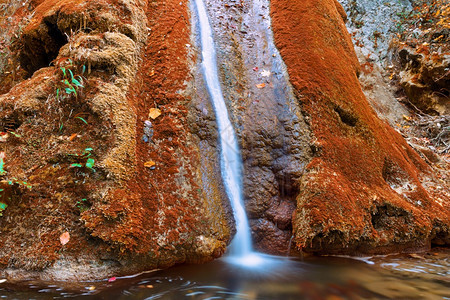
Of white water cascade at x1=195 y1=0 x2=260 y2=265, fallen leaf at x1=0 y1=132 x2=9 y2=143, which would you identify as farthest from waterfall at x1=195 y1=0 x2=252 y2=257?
fallen leaf at x1=0 y1=132 x2=9 y2=143

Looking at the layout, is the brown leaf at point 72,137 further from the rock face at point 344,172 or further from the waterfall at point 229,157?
the rock face at point 344,172

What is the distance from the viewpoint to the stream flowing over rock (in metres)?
2.41

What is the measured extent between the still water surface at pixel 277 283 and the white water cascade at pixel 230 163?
305 mm

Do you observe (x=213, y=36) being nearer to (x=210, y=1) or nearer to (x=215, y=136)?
(x=210, y=1)

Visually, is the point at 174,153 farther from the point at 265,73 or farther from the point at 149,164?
the point at 265,73

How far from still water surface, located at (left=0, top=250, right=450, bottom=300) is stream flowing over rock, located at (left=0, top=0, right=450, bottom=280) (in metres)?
0.15

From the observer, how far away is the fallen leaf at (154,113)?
3.24 meters

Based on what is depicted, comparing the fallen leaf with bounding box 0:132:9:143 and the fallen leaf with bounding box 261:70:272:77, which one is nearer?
the fallen leaf with bounding box 0:132:9:143

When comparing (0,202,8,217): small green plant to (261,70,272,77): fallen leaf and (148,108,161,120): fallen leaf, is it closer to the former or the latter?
(148,108,161,120): fallen leaf

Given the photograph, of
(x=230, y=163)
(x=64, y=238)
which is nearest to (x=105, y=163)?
(x=64, y=238)

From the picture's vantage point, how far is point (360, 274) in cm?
270

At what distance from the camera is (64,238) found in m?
2.32

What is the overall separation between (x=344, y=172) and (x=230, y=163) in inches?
60.9

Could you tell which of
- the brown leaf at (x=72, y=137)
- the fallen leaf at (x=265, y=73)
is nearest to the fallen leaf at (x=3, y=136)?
the brown leaf at (x=72, y=137)
